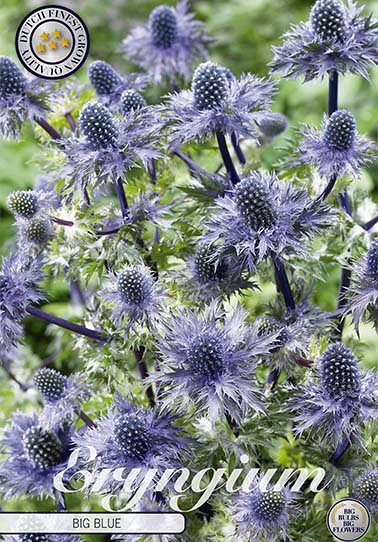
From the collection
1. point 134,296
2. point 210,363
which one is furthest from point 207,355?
point 134,296

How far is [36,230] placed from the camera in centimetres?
87

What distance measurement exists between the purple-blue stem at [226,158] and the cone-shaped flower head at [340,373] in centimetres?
24

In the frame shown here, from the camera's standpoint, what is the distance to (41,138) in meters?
1.00

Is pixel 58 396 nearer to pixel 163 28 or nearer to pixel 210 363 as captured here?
pixel 210 363

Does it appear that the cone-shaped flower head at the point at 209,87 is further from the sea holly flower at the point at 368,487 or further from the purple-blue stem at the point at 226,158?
the sea holly flower at the point at 368,487

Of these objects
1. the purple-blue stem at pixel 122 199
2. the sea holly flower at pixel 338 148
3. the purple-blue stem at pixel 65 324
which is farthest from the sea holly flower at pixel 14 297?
the sea holly flower at pixel 338 148

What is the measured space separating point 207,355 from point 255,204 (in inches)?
6.5

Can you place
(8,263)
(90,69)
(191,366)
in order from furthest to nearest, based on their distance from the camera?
(90,69)
(8,263)
(191,366)

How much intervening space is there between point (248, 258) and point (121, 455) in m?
0.25

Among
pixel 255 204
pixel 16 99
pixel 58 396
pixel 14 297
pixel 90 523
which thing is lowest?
pixel 90 523

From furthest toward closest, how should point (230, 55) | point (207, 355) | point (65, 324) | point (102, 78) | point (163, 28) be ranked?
point (230, 55) → point (163, 28) → point (102, 78) → point (65, 324) → point (207, 355)

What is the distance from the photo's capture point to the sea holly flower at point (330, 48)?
2.75ft

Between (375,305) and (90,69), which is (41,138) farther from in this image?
(375,305)

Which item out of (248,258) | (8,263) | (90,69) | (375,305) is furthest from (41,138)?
(375,305)
